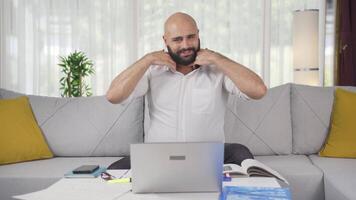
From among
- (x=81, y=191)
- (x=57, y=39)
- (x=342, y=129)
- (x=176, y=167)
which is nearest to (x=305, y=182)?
(x=342, y=129)

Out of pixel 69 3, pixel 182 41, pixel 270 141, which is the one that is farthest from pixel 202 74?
pixel 69 3

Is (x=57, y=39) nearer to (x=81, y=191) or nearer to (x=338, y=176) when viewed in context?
(x=338, y=176)

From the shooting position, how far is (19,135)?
91.7 inches

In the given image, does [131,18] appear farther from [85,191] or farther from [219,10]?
[85,191]

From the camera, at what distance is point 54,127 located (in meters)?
2.49

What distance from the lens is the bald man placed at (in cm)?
199

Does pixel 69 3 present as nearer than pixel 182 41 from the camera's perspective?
No

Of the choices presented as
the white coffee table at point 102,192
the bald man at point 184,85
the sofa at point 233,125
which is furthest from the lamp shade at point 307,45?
the white coffee table at point 102,192

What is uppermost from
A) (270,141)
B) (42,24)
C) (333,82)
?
(42,24)

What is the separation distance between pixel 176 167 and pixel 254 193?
22 cm

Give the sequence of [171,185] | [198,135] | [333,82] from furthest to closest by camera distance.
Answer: [333,82], [198,135], [171,185]

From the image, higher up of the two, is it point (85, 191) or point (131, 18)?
point (131, 18)

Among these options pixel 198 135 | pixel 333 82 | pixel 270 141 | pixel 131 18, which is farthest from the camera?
pixel 131 18

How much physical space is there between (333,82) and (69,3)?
2956 millimetres
